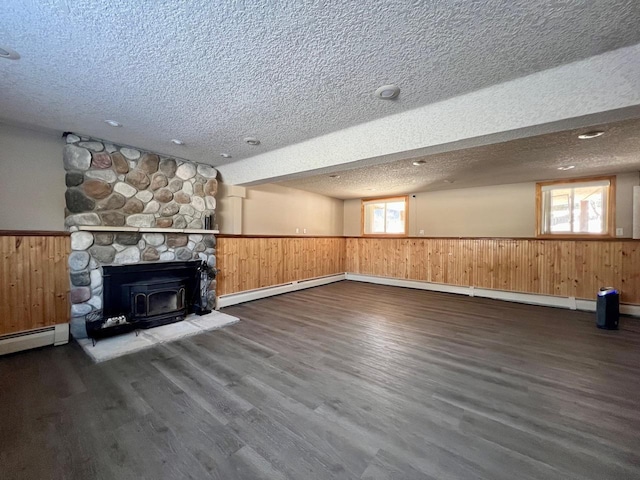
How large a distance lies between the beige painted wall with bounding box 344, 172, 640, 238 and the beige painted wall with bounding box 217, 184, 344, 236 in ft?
7.69

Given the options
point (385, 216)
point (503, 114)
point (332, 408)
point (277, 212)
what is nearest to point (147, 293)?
point (332, 408)

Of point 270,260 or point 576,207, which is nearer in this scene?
point 576,207

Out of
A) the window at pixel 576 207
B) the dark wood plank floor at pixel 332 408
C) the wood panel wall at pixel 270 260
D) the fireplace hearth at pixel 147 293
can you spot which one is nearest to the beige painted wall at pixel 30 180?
the fireplace hearth at pixel 147 293

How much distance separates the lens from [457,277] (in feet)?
18.9

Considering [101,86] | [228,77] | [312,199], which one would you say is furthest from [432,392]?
[312,199]

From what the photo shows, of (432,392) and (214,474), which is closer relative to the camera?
(214,474)

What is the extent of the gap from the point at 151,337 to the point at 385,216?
19.7 feet

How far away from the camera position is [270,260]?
5359 millimetres

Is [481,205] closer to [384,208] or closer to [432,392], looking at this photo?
[384,208]

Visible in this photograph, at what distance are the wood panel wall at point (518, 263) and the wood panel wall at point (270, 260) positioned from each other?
4.63 feet

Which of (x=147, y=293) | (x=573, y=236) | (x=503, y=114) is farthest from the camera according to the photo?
(x=573, y=236)

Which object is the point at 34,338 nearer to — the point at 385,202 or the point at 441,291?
the point at 441,291

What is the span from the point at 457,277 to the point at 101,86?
654 centimetres

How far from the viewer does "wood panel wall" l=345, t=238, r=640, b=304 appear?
13.9ft
